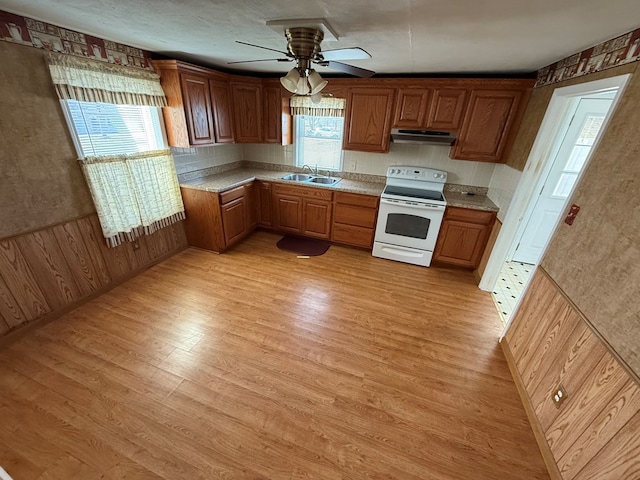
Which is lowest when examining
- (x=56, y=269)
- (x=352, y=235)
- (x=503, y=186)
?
(x=352, y=235)

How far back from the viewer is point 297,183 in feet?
12.1

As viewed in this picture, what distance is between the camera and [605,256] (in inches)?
53.7

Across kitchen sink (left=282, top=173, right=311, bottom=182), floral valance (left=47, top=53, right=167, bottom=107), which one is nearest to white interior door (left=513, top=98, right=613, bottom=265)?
kitchen sink (left=282, top=173, right=311, bottom=182)

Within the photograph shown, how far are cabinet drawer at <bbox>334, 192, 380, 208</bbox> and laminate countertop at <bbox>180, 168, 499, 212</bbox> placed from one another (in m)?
0.05

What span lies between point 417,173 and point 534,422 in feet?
9.16

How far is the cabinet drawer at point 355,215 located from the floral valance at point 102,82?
7.96ft

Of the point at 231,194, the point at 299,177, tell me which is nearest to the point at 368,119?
the point at 299,177

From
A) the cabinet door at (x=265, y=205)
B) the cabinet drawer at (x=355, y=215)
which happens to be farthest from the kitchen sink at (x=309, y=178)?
the cabinet drawer at (x=355, y=215)

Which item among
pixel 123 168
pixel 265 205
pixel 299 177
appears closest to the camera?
pixel 123 168

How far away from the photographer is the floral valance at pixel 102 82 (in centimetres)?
204

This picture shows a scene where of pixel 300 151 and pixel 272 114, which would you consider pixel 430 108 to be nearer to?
pixel 300 151

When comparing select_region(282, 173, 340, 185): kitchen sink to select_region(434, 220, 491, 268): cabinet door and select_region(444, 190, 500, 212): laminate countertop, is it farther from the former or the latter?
select_region(434, 220, 491, 268): cabinet door

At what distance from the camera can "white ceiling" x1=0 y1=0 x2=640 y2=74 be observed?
130 cm

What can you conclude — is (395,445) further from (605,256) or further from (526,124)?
(526,124)
